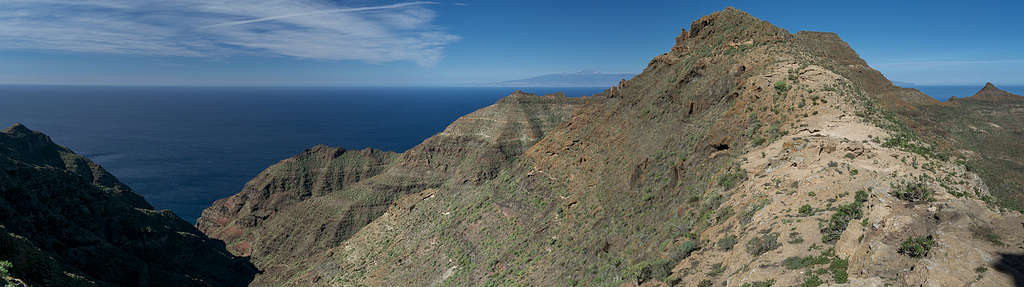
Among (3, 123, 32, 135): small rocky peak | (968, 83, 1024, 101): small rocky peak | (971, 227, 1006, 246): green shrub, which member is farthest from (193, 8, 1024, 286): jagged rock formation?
(3, 123, 32, 135): small rocky peak

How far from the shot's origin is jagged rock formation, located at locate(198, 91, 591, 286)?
187 ft

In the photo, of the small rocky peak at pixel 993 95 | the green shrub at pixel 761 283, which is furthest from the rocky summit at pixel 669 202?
the small rocky peak at pixel 993 95

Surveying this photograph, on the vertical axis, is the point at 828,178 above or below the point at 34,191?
above

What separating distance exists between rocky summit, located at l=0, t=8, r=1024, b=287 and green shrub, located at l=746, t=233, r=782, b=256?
0.10 m

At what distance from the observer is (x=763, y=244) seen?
539 inches

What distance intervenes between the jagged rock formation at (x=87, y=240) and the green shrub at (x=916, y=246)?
104 ft

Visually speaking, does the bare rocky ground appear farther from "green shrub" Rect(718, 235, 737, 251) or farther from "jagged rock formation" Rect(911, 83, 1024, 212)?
"jagged rock formation" Rect(911, 83, 1024, 212)

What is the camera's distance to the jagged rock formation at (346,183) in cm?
5709

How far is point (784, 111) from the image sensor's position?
2262cm

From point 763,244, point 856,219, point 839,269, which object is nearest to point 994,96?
point 856,219

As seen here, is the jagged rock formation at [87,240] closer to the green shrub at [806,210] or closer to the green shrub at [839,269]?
the green shrub at [839,269]

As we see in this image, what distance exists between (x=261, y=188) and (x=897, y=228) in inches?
3057

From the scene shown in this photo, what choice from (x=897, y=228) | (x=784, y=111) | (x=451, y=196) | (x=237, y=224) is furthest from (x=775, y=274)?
(x=237, y=224)

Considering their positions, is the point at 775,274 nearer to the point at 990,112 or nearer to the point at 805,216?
the point at 805,216
